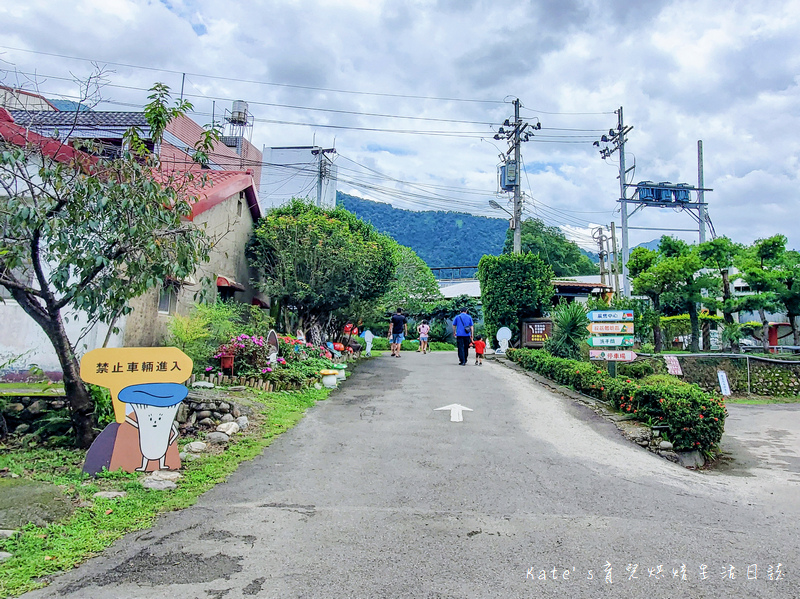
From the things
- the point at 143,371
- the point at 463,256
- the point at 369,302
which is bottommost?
the point at 143,371

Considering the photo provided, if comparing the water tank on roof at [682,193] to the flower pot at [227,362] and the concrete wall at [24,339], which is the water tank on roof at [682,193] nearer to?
the flower pot at [227,362]

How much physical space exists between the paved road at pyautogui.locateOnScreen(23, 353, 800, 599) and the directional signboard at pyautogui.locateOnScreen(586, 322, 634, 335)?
3.00 meters

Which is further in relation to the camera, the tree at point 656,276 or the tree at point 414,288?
the tree at point 414,288

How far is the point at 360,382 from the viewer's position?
14.4 m

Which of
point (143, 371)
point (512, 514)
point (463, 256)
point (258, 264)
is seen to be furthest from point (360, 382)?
point (463, 256)

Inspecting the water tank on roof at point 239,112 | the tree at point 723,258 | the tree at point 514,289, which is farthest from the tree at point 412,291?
the tree at point 723,258

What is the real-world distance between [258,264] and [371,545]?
42.4 ft

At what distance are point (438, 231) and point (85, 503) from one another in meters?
108

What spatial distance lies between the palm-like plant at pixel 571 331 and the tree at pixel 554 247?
1255 inches

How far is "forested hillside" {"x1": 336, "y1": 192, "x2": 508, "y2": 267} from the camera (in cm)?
10319

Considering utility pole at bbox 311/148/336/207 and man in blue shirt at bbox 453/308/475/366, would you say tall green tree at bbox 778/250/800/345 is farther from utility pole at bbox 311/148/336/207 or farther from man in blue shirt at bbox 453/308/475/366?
utility pole at bbox 311/148/336/207

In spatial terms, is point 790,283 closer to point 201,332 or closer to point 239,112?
point 201,332

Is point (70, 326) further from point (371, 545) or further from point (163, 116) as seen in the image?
point (371, 545)

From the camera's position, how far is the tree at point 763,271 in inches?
843
